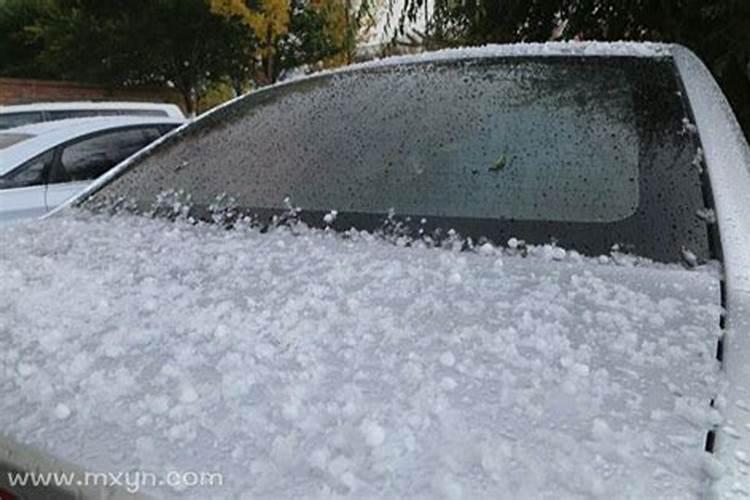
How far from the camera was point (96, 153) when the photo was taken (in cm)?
551

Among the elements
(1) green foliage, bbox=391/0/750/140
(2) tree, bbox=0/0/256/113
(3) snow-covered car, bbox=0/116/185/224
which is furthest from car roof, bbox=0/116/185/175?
(2) tree, bbox=0/0/256/113

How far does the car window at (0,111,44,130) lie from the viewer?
7.83 metres

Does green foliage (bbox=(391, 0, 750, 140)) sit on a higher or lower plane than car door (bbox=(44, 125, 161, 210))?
higher

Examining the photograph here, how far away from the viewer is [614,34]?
4129 mm

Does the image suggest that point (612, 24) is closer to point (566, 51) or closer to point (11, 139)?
point (566, 51)

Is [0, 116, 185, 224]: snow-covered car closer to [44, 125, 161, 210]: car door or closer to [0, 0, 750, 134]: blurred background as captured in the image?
[44, 125, 161, 210]: car door

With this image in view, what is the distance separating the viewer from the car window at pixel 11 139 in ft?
17.4

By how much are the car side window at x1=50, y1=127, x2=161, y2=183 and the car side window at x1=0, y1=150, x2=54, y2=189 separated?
83 millimetres

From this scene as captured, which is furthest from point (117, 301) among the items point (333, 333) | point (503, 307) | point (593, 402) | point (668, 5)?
point (668, 5)

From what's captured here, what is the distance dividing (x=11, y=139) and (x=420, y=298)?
16.7 ft

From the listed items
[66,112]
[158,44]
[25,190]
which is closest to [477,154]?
[25,190]

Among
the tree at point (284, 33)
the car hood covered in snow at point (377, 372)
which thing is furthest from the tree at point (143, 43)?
the car hood covered in snow at point (377, 372)

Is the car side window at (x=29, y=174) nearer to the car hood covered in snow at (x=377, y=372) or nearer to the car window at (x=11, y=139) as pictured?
the car window at (x=11, y=139)

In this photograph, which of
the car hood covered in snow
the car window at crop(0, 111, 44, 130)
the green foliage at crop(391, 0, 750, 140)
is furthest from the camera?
the car window at crop(0, 111, 44, 130)
